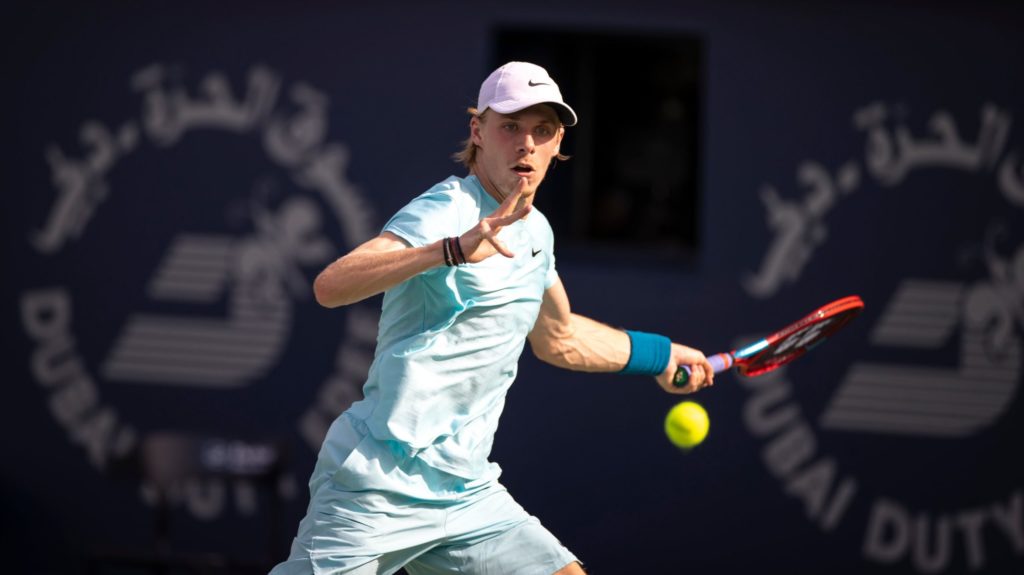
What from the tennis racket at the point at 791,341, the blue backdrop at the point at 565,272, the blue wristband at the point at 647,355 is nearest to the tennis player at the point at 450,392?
the blue wristband at the point at 647,355

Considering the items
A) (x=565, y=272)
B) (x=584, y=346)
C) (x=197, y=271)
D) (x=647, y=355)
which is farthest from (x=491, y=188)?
(x=197, y=271)

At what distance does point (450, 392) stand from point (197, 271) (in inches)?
150

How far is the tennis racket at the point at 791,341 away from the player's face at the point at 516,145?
105 cm

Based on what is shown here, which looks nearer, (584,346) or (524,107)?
(524,107)

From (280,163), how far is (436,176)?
30.2 inches

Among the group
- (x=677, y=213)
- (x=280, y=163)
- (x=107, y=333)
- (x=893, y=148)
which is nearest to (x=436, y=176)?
(x=280, y=163)

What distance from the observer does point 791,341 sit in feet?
15.0

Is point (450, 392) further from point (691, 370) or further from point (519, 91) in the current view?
point (691, 370)

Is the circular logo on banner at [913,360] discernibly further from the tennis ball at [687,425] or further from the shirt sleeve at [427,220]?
the shirt sleeve at [427,220]

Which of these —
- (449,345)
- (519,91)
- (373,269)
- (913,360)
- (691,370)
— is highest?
(519,91)

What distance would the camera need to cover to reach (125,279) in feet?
23.2

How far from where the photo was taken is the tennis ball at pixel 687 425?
414 centimetres

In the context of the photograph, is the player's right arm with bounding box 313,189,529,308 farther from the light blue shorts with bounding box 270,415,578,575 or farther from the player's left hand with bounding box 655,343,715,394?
the player's left hand with bounding box 655,343,715,394

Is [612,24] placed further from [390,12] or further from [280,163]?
[280,163]
